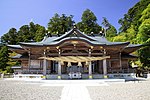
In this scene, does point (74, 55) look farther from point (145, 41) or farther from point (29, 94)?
point (145, 41)

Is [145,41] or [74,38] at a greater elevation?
[145,41]

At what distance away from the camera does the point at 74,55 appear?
2048cm

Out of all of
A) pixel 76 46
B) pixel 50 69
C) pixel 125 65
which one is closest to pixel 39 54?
pixel 50 69

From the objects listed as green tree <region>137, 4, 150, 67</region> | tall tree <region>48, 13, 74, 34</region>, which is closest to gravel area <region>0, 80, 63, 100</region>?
green tree <region>137, 4, 150, 67</region>

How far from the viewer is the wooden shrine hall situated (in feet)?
61.8

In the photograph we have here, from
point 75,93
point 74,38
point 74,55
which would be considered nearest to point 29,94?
point 75,93

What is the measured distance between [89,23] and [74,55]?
1525 inches

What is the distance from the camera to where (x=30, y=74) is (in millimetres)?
20047

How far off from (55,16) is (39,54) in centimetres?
3561

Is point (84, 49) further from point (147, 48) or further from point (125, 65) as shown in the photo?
point (147, 48)

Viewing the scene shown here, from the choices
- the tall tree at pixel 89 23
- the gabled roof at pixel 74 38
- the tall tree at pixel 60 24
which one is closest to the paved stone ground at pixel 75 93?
the gabled roof at pixel 74 38

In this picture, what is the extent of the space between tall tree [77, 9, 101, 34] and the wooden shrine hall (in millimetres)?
31206

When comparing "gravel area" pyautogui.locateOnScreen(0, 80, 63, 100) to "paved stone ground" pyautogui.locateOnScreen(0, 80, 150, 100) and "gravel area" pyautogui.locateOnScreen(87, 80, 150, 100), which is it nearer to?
"paved stone ground" pyautogui.locateOnScreen(0, 80, 150, 100)

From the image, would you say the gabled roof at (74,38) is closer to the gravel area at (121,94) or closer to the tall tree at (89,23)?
the gravel area at (121,94)
